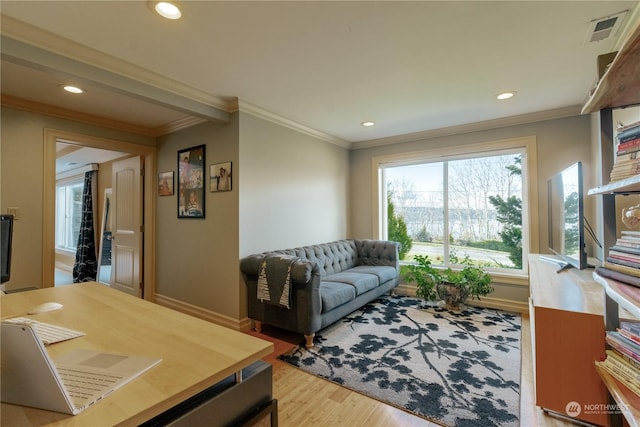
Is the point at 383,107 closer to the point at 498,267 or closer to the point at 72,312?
the point at 498,267

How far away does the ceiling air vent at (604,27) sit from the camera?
176cm

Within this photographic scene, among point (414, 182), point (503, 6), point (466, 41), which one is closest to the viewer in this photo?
point (503, 6)

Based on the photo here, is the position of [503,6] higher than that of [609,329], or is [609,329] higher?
[503,6]

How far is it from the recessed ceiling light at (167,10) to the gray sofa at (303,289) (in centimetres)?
200

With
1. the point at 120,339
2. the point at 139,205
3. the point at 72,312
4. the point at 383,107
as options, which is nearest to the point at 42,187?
the point at 139,205

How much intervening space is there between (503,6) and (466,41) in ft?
Result: 1.11

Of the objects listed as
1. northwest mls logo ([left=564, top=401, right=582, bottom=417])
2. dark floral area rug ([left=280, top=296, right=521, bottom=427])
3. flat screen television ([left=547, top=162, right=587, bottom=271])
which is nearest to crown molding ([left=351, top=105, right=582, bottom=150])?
flat screen television ([left=547, top=162, right=587, bottom=271])

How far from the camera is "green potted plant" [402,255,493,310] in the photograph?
351 centimetres

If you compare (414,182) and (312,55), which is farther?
(414,182)

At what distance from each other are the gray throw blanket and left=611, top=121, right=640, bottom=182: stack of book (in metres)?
2.22

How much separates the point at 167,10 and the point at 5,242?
1.58 m

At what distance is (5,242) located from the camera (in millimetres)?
1587

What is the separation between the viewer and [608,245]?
1.32 m

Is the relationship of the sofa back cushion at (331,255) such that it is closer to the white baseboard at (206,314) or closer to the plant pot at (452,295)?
the white baseboard at (206,314)
